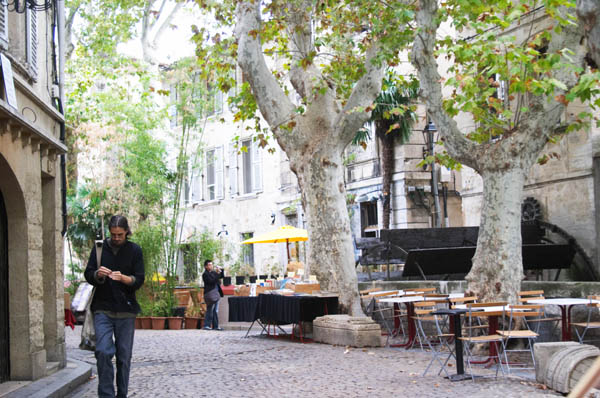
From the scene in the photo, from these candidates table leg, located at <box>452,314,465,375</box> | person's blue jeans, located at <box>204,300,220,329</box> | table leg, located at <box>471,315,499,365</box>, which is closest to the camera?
table leg, located at <box>452,314,465,375</box>

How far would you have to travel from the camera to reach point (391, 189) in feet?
90.0

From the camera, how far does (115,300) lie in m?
7.76

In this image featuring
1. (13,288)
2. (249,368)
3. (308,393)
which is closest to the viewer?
(308,393)

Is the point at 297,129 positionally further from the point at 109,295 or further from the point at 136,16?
the point at 136,16

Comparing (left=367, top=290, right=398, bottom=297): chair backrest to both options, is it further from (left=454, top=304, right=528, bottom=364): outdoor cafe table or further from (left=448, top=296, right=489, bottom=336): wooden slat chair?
(left=454, top=304, right=528, bottom=364): outdoor cafe table

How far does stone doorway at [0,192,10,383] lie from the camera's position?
384 inches

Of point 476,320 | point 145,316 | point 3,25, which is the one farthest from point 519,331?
point 145,316

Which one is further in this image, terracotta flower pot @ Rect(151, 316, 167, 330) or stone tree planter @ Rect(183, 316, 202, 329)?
stone tree planter @ Rect(183, 316, 202, 329)

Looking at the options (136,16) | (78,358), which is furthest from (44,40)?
(136,16)

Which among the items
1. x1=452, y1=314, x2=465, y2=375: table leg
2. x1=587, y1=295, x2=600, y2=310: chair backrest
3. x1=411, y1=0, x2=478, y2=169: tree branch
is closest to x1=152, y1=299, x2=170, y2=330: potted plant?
x1=411, y1=0, x2=478, y2=169: tree branch

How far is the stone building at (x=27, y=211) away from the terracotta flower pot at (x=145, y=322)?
9606mm

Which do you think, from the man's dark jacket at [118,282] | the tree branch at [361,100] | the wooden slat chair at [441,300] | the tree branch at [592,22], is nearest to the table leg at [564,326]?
the wooden slat chair at [441,300]

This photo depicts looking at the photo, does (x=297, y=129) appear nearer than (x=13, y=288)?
No

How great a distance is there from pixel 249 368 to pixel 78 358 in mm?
3252
